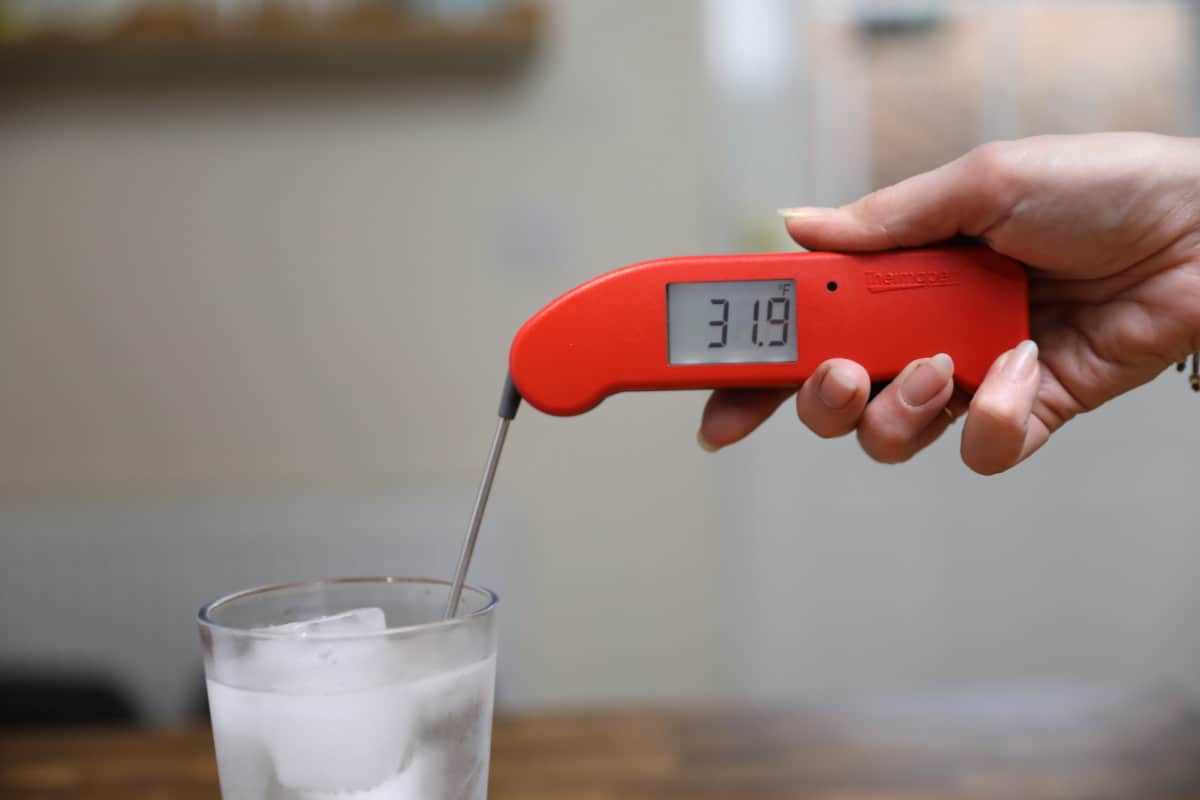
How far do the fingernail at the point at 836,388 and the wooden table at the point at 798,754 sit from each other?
16.0 inches

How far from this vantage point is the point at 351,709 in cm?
59

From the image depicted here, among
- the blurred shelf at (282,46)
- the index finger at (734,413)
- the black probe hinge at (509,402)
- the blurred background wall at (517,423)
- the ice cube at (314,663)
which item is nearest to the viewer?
the ice cube at (314,663)

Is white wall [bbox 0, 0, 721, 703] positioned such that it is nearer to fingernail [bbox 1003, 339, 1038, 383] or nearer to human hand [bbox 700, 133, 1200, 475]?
human hand [bbox 700, 133, 1200, 475]

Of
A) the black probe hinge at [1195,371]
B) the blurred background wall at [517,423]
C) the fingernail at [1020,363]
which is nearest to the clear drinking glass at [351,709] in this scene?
the fingernail at [1020,363]

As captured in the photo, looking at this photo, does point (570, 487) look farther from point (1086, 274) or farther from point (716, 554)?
point (1086, 274)

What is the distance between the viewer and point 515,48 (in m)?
2.38

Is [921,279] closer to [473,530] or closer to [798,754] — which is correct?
[473,530]

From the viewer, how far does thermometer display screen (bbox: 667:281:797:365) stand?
2.61 feet

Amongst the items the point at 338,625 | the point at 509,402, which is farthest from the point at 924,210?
the point at 338,625

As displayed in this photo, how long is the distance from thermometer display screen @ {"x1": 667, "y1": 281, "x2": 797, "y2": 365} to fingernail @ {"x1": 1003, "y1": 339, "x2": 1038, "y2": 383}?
0.15 meters

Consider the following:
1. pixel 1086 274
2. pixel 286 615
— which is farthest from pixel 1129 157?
pixel 286 615

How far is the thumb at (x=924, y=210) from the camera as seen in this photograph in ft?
2.67

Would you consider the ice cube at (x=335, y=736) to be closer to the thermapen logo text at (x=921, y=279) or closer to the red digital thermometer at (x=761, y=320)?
the red digital thermometer at (x=761, y=320)

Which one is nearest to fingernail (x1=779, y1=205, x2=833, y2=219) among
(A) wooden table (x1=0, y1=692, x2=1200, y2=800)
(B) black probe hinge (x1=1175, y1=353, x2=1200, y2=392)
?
(B) black probe hinge (x1=1175, y1=353, x2=1200, y2=392)
